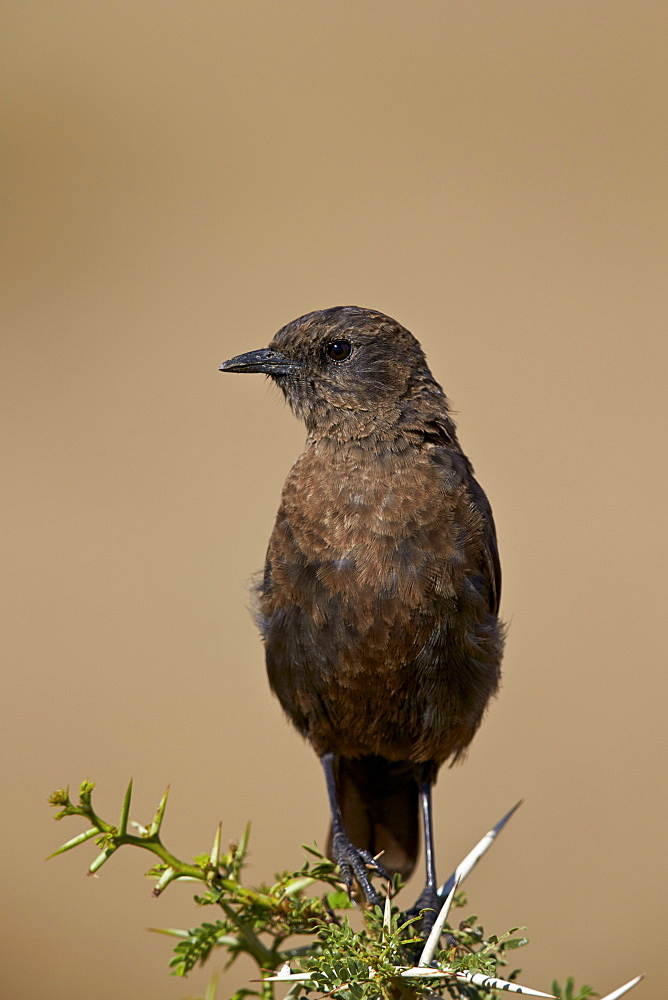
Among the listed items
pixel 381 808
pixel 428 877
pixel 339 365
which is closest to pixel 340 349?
Result: pixel 339 365

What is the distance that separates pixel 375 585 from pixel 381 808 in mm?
1380

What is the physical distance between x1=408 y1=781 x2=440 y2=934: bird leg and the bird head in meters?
1.61

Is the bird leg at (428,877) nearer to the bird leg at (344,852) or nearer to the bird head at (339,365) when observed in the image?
the bird leg at (344,852)

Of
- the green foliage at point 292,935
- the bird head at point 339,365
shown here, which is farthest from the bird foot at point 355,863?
the bird head at point 339,365

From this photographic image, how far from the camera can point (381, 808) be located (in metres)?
4.35

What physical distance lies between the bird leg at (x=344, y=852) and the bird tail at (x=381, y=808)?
0.08m

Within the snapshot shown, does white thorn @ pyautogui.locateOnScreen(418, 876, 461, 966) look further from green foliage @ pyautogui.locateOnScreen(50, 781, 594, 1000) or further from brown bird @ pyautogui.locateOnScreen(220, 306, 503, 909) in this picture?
brown bird @ pyautogui.locateOnScreen(220, 306, 503, 909)

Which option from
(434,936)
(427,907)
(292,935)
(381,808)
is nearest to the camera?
(434,936)

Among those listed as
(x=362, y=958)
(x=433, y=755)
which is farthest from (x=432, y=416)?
(x=362, y=958)

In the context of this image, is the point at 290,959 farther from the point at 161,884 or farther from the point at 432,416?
the point at 432,416

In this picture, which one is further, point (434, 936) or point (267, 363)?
point (267, 363)

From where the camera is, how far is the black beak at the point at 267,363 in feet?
13.6

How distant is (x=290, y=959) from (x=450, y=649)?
1556mm

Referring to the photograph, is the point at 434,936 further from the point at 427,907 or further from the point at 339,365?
the point at 339,365
